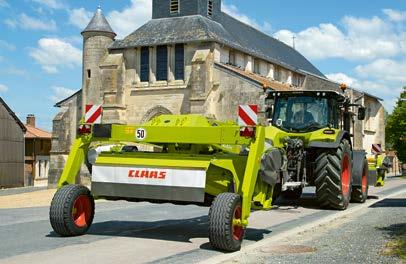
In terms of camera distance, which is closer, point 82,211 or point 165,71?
point 82,211

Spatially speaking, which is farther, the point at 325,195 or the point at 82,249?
the point at 325,195

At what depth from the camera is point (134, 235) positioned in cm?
893

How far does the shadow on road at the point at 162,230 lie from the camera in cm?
887

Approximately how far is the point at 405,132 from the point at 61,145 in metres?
32.1

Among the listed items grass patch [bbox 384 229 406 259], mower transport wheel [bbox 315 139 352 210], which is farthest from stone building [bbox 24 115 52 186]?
grass patch [bbox 384 229 406 259]

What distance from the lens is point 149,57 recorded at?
3588 cm

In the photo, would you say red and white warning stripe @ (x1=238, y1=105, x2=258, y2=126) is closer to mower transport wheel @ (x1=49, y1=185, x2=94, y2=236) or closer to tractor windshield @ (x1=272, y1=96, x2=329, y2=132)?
mower transport wheel @ (x1=49, y1=185, x2=94, y2=236)

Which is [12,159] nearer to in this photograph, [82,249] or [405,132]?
[405,132]

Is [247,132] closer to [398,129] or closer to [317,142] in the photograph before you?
[317,142]

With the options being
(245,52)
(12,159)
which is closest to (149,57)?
(245,52)

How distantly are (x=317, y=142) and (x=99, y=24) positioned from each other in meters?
28.4

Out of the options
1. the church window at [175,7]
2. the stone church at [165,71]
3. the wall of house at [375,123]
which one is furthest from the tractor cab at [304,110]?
the wall of house at [375,123]

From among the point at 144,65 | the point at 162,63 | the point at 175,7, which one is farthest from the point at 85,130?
the point at 175,7

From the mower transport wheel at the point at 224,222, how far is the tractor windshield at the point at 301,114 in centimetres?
638
